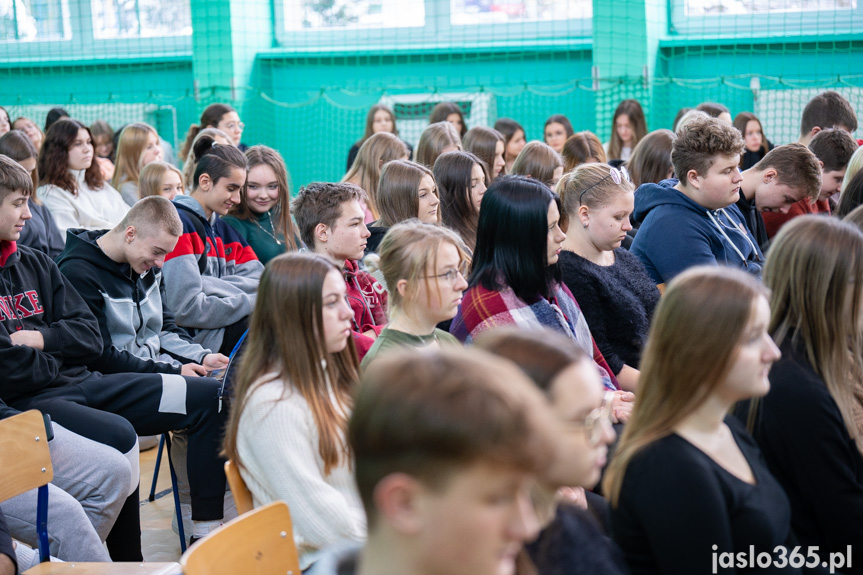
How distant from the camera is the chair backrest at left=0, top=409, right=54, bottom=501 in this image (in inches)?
82.3

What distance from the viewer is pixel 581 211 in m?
2.97

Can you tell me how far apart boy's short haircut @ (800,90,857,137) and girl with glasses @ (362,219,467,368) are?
364 cm

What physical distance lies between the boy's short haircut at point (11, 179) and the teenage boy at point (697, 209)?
2.31m

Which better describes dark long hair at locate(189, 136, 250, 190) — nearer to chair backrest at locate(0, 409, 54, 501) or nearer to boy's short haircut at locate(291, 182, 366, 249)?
boy's short haircut at locate(291, 182, 366, 249)

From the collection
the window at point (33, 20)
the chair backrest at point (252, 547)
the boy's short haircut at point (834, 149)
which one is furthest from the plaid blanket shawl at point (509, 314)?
the window at point (33, 20)

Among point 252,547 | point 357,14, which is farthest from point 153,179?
point 357,14

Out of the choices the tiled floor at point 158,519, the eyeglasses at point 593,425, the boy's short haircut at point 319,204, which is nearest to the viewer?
the eyeglasses at point 593,425

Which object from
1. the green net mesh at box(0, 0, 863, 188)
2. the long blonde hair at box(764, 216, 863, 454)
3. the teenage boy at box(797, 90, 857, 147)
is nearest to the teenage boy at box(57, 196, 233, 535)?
the long blonde hair at box(764, 216, 863, 454)

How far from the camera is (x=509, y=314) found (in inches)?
101

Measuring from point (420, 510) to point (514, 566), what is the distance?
0.42 metres

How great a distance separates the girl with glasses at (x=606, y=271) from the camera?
9.60ft

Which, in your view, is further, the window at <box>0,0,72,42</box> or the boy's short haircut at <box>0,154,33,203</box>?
the window at <box>0,0,72,42</box>

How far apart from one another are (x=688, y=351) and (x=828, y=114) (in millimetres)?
4236

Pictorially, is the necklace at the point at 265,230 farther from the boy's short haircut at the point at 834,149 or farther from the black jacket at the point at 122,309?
the boy's short haircut at the point at 834,149
